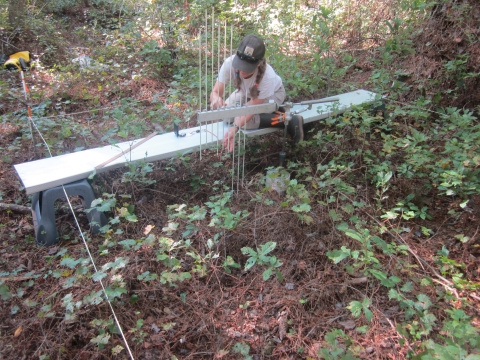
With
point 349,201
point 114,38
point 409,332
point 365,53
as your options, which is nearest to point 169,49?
point 114,38

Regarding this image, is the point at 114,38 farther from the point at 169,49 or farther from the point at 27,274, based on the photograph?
the point at 27,274

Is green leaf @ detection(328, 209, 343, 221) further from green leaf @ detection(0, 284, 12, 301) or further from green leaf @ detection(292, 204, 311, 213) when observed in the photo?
green leaf @ detection(0, 284, 12, 301)

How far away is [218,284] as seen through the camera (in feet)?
7.71

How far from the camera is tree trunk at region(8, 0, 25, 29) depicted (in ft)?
20.0

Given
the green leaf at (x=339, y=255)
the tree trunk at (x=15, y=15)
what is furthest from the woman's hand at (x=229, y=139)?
the tree trunk at (x=15, y=15)

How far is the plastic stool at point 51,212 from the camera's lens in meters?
2.65

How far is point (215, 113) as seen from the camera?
2.69 meters

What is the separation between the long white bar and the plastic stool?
62 mm

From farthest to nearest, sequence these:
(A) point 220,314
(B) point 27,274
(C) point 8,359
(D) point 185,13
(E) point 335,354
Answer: (D) point 185,13, (B) point 27,274, (A) point 220,314, (C) point 8,359, (E) point 335,354

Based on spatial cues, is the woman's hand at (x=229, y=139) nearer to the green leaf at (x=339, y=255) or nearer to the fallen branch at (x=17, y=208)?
the green leaf at (x=339, y=255)

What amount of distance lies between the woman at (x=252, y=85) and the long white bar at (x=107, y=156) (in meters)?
0.12

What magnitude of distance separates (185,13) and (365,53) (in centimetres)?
369

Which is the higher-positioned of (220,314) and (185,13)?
(185,13)

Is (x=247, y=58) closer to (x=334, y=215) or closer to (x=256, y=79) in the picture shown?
(x=256, y=79)
